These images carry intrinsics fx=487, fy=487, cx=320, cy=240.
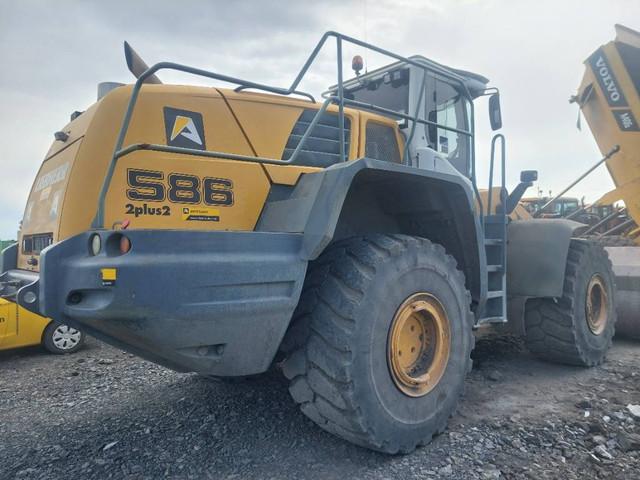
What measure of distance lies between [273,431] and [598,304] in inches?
150

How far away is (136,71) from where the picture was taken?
2.97 m

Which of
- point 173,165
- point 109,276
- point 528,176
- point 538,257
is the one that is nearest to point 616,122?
point 528,176

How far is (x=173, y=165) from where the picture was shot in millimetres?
2549

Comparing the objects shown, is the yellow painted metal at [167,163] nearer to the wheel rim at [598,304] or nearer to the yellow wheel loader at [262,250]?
the yellow wheel loader at [262,250]

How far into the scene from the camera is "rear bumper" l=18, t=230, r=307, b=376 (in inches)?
84.4

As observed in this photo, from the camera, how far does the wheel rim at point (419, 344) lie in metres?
2.74

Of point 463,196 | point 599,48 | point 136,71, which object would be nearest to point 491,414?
point 463,196

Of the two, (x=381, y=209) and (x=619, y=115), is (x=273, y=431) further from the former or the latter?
(x=619, y=115)

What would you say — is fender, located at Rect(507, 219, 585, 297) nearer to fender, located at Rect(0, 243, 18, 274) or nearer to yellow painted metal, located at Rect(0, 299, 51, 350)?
fender, located at Rect(0, 243, 18, 274)

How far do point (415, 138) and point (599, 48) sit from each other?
4.52 m

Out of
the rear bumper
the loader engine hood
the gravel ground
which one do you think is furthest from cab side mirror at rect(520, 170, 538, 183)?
the rear bumper

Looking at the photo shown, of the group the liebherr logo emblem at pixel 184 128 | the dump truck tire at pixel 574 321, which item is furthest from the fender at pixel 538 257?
the liebherr logo emblem at pixel 184 128

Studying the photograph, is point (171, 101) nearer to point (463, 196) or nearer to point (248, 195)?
point (248, 195)

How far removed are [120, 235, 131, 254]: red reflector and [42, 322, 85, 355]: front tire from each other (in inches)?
166
